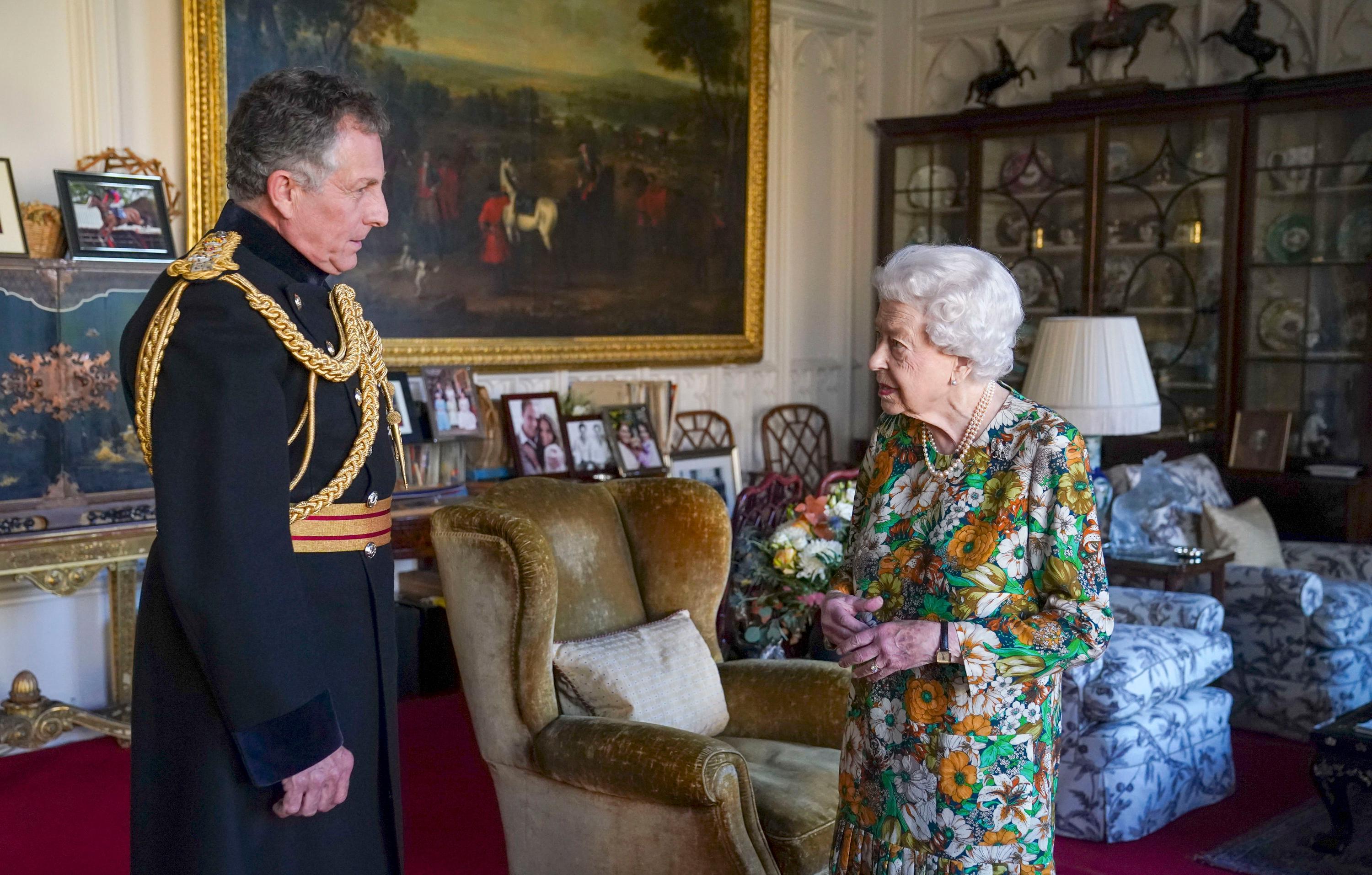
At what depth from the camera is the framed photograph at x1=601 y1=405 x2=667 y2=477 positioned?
598 centimetres

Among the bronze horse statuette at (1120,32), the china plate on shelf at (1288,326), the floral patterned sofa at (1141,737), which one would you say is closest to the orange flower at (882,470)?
the floral patterned sofa at (1141,737)

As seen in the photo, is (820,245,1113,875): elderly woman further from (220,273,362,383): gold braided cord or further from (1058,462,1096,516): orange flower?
(220,273,362,383): gold braided cord

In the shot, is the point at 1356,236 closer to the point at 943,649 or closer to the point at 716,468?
the point at 716,468

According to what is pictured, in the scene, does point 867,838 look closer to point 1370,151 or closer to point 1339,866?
point 1339,866

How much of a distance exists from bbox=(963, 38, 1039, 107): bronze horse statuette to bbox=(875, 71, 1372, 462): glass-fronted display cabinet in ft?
0.64

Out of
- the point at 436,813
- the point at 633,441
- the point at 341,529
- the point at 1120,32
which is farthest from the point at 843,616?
the point at 1120,32

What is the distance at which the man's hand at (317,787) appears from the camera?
1653 mm

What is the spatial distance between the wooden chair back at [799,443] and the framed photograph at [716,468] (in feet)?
1.12

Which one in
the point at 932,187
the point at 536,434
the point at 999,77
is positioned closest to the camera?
the point at 536,434

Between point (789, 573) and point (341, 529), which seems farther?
point (789, 573)

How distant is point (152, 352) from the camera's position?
5.41ft

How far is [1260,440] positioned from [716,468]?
103 inches

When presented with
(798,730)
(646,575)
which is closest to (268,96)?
(646,575)

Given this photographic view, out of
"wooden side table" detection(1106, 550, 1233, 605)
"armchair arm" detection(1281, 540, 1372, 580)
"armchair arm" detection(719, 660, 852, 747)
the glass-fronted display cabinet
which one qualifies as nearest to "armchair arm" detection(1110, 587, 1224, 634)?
"wooden side table" detection(1106, 550, 1233, 605)
